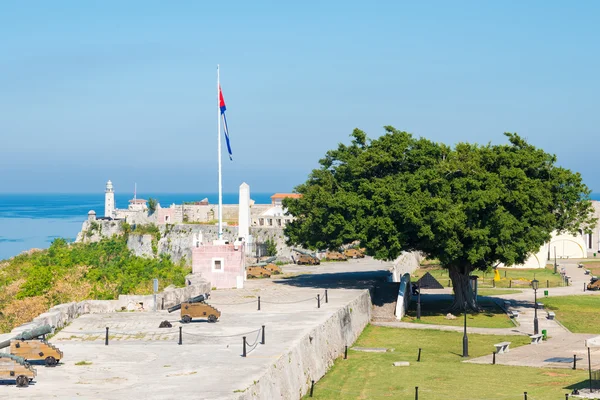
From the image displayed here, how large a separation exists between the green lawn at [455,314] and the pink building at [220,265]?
1017 cm

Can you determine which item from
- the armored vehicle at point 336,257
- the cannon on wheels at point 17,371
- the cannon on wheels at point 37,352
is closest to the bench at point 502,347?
the cannon on wheels at point 37,352

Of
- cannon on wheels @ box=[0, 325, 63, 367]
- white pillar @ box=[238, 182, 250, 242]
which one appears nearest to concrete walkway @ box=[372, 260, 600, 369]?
cannon on wheels @ box=[0, 325, 63, 367]

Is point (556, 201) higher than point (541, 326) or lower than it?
higher

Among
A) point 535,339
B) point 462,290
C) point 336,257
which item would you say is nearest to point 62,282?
point 462,290

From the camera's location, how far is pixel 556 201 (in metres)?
50.3

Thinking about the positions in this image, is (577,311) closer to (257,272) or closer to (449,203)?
(449,203)

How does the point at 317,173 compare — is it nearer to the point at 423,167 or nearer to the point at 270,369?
the point at 423,167

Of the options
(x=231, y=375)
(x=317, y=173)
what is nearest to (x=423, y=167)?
(x=317, y=173)

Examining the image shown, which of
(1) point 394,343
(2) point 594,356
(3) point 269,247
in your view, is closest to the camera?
(2) point 594,356

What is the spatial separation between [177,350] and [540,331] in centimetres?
2145

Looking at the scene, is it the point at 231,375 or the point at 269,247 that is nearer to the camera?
the point at 231,375

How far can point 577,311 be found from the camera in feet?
168

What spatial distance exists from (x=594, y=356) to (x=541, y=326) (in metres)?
10.2

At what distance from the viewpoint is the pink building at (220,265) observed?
50938 mm
